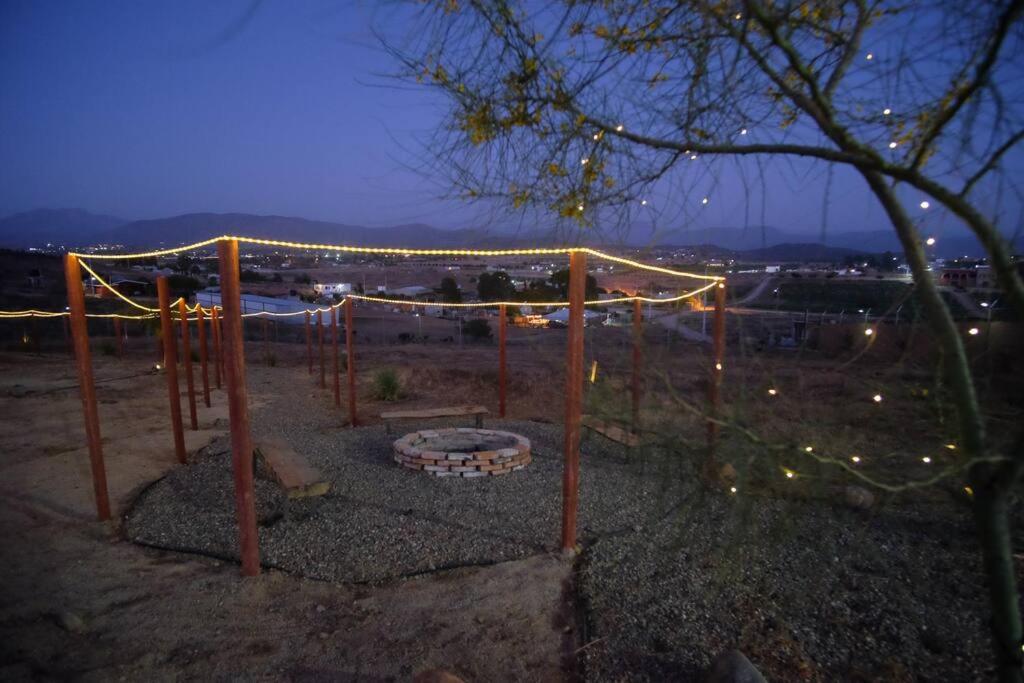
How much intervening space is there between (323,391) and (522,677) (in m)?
10.1

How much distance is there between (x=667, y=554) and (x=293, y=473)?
3.09 meters

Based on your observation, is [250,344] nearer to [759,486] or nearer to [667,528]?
[667,528]

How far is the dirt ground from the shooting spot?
2.98 metres

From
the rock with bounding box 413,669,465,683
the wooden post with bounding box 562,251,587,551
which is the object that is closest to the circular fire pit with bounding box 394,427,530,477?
the wooden post with bounding box 562,251,587,551

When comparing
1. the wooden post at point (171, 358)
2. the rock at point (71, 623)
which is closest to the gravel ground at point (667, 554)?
the wooden post at point (171, 358)

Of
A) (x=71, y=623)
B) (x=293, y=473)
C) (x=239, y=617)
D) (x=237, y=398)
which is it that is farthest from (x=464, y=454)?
(x=71, y=623)

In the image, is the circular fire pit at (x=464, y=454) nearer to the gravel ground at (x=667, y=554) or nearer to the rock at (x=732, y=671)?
the gravel ground at (x=667, y=554)

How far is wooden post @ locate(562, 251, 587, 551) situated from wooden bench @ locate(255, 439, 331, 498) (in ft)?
6.71

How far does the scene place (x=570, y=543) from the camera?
4273mm

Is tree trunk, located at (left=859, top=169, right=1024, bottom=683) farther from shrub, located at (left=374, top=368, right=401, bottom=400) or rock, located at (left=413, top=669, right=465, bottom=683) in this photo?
shrub, located at (left=374, top=368, right=401, bottom=400)

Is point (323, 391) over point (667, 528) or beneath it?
beneath

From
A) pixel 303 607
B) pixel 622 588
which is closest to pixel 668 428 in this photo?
pixel 622 588

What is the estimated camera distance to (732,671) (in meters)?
2.55

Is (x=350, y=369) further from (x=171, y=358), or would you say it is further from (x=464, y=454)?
(x=464, y=454)
